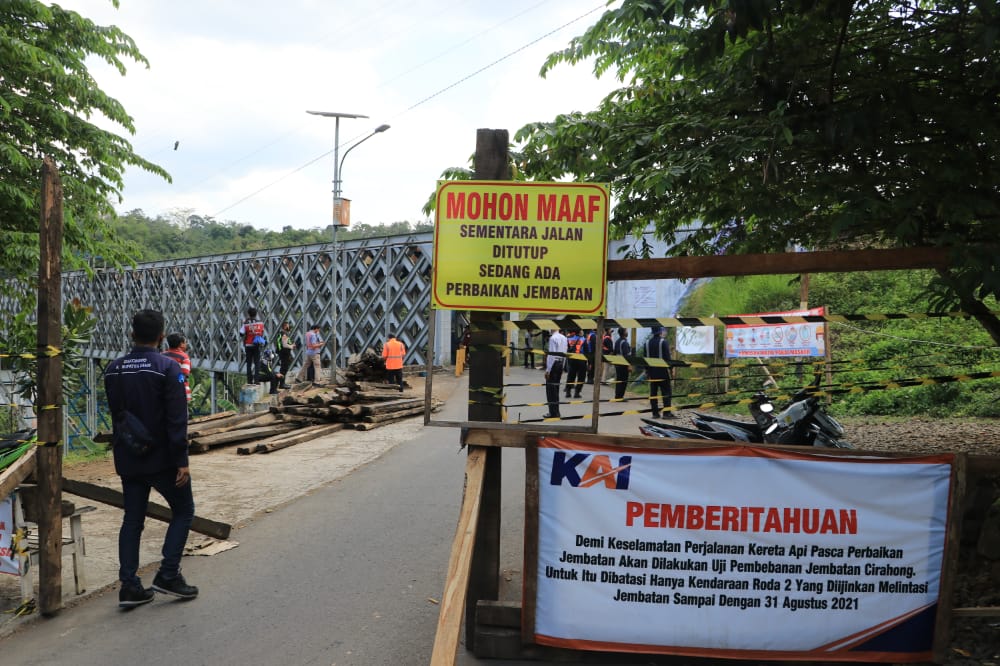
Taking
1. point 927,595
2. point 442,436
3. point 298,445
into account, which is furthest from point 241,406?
point 927,595

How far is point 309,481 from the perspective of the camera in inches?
409

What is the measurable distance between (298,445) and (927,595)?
36.9 ft

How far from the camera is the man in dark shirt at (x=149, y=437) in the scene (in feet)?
17.6

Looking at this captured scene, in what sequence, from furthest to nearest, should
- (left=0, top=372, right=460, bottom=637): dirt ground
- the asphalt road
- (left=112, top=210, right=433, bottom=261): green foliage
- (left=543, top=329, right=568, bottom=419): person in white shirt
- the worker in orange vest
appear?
(left=112, top=210, right=433, bottom=261): green foliage, the worker in orange vest, (left=543, top=329, right=568, bottom=419): person in white shirt, (left=0, top=372, right=460, bottom=637): dirt ground, the asphalt road

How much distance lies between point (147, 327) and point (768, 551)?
13.8ft

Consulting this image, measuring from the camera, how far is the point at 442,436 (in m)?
14.4

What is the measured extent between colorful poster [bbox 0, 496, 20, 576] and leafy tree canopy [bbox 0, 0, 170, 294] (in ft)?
18.5

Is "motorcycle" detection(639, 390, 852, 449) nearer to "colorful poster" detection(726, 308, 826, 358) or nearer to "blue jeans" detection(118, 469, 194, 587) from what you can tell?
"blue jeans" detection(118, 469, 194, 587)

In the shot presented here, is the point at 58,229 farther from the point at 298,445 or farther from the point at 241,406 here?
the point at 241,406

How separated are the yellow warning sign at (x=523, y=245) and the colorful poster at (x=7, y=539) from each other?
131 inches

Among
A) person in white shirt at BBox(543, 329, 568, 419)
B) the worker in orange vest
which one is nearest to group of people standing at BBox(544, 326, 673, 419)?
person in white shirt at BBox(543, 329, 568, 419)

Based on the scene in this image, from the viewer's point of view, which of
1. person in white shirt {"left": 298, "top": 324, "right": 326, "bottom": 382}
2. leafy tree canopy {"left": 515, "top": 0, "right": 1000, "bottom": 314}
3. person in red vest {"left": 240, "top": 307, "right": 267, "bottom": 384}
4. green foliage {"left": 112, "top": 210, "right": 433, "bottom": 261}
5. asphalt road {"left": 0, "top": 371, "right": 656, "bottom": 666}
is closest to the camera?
asphalt road {"left": 0, "top": 371, "right": 656, "bottom": 666}

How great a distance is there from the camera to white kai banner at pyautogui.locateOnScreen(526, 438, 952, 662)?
422 cm

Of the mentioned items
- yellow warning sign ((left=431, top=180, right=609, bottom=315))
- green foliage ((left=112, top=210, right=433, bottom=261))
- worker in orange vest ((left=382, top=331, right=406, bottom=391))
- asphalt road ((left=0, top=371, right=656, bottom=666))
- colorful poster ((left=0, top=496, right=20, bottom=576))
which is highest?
green foliage ((left=112, top=210, right=433, bottom=261))
